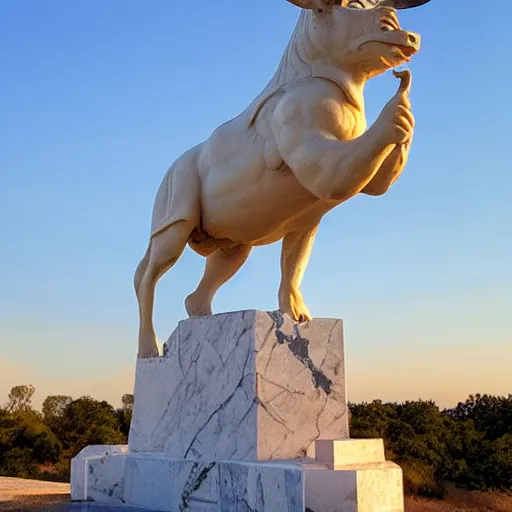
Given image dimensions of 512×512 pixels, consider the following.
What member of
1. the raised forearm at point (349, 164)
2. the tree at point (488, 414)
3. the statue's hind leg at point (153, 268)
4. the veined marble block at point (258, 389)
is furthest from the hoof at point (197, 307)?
the tree at point (488, 414)

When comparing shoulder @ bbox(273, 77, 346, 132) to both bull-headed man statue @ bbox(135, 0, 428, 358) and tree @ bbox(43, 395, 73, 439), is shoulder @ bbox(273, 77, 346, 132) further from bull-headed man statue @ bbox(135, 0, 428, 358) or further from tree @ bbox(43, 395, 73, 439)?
tree @ bbox(43, 395, 73, 439)

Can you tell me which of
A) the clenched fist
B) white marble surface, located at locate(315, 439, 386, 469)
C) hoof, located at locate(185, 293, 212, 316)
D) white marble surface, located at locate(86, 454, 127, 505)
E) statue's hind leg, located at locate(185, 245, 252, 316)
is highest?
the clenched fist

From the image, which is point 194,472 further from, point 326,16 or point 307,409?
point 326,16

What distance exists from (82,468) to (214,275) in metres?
1.96

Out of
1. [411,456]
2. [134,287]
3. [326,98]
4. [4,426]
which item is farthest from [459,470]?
[4,426]

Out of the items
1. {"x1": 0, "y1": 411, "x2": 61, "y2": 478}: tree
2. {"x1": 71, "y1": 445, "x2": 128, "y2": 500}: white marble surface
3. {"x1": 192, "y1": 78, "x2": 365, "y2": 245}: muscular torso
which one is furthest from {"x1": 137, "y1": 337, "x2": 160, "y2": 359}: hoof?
{"x1": 0, "y1": 411, "x2": 61, "y2": 478}: tree

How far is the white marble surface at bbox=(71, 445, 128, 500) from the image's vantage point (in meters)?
5.83

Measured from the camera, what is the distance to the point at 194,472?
455 centimetres

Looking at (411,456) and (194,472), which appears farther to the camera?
(411,456)

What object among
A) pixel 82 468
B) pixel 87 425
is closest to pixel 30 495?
pixel 82 468

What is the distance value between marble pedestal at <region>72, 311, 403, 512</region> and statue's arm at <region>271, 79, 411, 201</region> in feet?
3.18

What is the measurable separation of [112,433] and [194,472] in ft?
24.4

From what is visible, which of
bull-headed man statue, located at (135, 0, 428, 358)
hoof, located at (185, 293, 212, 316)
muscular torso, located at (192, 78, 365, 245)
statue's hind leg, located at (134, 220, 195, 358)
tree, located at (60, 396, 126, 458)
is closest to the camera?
bull-headed man statue, located at (135, 0, 428, 358)

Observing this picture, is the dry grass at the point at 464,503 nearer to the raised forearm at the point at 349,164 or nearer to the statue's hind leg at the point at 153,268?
the statue's hind leg at the point at 153,268
